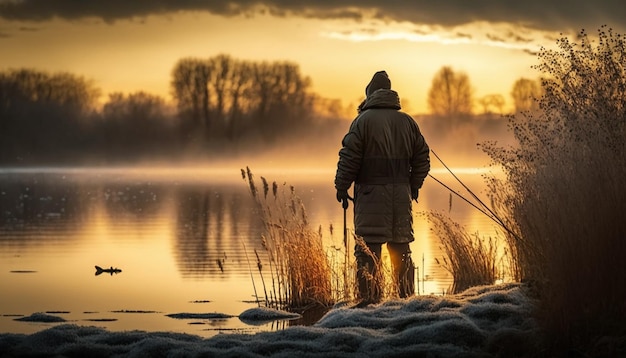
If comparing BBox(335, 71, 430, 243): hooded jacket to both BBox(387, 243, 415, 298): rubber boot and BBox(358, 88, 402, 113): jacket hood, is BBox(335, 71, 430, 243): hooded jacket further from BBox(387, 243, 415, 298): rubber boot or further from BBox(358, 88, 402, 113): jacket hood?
BBox(387, 243, 415, 298): rubber boot

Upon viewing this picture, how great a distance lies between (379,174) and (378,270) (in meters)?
0.96

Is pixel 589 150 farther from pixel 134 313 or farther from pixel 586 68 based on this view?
pixel 134 313

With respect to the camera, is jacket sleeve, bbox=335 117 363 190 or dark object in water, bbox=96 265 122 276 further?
dark object in water, bbox=96 265 122 276

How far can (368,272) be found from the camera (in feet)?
39.2

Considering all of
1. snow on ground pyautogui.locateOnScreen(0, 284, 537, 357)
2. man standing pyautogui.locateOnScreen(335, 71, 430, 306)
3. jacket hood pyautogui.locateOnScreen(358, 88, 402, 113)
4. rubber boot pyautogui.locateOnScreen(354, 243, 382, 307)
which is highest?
jacket hood pyautogui.locateOnScreen(358, 88, 402, 113)

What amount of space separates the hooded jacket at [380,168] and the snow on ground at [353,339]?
2119mm

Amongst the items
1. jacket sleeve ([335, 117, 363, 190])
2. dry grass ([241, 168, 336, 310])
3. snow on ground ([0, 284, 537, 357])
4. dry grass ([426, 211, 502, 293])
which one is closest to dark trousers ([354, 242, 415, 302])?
dry grass ([241, 168, 336, 310])

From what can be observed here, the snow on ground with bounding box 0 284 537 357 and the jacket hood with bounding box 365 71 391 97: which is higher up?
the jacket hood with bounding box 365 71 391 97

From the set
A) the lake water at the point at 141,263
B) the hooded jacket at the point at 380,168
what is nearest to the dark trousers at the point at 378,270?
the hooded jacket at the point at 380,168

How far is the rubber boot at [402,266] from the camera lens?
12148 millimetres

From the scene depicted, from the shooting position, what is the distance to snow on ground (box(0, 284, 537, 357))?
852 centimetres

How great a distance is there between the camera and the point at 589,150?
33.1 ft

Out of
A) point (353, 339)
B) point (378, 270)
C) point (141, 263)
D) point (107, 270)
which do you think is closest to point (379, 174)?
point (378, 270)

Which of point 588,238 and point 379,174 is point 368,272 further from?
point 588,238
